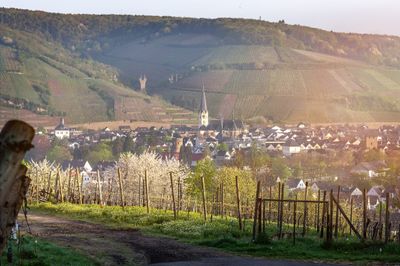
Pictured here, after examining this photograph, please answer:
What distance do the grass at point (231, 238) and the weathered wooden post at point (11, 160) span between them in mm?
13386

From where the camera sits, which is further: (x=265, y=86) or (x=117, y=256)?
(x=265, y=86)

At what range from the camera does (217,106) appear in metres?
180

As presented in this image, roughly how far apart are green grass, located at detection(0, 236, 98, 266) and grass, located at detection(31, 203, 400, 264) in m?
4.65

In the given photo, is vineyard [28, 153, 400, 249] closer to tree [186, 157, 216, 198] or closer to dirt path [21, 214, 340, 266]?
tree [186, 157, 216, 198]

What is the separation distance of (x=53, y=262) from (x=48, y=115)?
128028 millimetres

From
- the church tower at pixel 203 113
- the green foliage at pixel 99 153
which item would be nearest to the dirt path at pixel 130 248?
the green foliage at pixel 99 153

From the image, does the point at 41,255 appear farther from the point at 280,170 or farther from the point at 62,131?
the point at 62,131

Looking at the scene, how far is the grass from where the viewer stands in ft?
70.1

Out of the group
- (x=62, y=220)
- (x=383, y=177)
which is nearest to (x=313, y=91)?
(x=383, y=177)

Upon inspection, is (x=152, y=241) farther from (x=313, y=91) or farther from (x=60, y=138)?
(x=313, y=91)

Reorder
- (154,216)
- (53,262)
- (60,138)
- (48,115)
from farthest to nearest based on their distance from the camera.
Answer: (48,115) < (60,138) < (154,216) < (53,262)

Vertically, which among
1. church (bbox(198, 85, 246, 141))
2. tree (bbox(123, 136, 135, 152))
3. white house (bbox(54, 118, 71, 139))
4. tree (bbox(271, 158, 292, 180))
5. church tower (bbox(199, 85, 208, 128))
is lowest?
tree (bbox(271, 158, 292, 180))

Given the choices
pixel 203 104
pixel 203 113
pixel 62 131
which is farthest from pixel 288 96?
pixel 62 131

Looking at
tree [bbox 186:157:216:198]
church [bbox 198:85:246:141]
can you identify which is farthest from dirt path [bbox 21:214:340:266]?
church [bbox 198:85:246:141]
